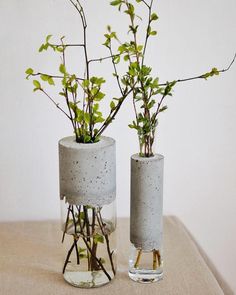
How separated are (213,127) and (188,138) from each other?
73 mm

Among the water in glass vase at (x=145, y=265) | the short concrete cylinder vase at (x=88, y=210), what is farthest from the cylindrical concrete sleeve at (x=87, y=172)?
the water in glass vase at (x=145, y=265)

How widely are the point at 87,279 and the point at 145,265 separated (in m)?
0.12

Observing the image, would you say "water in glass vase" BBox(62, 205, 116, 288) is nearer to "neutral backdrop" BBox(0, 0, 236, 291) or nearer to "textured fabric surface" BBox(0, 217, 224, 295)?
"textured fabric surface" BBox(0, 217, 224, 295)

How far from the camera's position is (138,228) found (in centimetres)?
108

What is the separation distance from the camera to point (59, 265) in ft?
3.74

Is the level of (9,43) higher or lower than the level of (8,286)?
higher

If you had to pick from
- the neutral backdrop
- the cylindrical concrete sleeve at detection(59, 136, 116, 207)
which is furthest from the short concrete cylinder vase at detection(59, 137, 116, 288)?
the neutral backdrop

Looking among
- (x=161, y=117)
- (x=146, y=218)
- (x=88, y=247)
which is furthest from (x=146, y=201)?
(x=161, y=117)

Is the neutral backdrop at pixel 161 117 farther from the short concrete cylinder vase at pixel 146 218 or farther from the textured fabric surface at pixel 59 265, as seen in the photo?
the short concrete cylinder vase at pixel 146 218

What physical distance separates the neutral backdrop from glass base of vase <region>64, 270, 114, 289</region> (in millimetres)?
412

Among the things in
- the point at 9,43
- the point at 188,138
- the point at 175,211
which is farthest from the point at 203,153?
the point at 9,43

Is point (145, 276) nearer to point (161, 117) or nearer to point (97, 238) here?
point (97, 238)

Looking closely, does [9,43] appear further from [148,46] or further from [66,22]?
[148,46]

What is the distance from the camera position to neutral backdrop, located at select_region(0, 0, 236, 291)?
1348 mm
